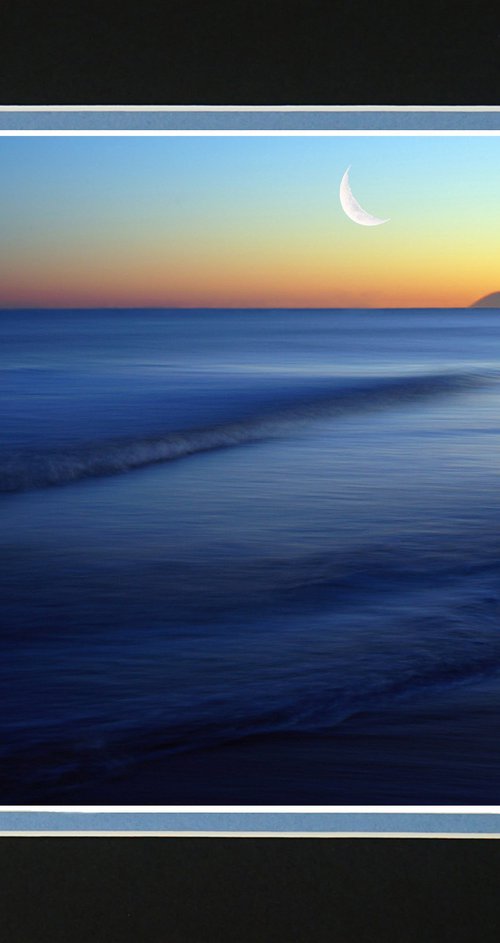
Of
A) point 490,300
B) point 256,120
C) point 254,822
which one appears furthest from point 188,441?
point 254,822

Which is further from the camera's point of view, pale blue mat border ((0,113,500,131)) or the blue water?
the blue water

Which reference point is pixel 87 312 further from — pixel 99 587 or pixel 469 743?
pixel 469 743

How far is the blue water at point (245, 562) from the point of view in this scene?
2.29m

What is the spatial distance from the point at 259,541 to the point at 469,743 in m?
1.43

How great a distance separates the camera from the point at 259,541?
3.72m

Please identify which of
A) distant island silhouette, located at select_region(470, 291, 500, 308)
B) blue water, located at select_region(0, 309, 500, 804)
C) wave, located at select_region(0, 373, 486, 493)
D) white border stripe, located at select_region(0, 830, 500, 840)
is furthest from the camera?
distant island silhouette, located at select_region(470, 291, 500, 308)

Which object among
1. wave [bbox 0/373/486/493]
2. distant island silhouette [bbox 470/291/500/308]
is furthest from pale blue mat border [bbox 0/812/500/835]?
distant island silhouette [bbox 470/291/500/308]

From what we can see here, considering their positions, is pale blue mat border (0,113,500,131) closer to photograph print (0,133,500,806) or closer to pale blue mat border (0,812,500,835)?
photograph print (0,133,500,806)

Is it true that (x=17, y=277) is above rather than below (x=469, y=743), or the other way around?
above

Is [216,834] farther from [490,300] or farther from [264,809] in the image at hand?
[490,300]

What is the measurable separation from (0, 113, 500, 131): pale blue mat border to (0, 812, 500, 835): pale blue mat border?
1.26 metres

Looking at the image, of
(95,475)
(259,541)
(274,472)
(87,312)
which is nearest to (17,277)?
(87,312)

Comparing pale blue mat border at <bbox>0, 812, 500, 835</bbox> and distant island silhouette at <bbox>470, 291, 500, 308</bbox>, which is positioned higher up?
distant island silhouette at <bbox>470, 291, 500, 308</bbox>

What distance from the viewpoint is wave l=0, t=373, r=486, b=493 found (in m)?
4.37
